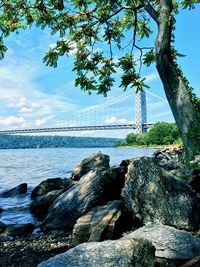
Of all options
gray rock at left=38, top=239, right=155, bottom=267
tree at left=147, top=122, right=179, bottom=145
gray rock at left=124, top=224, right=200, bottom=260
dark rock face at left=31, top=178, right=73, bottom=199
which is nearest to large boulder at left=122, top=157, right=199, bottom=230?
gray rock at left=124, top=224, right=200, bottom=260

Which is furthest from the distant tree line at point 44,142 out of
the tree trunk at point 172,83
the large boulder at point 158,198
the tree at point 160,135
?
the tree trunk at point 172,83

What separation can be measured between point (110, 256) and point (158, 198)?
3121 millimetres

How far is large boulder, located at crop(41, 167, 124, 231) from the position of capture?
874cm

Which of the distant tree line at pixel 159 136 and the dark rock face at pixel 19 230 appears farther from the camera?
the distant tree line at pixel 159 136

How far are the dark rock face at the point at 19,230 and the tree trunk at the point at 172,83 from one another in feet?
15.1

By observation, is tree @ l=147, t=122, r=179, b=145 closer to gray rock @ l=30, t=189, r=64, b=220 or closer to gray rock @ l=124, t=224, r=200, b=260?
gray rock @ l=30, t=189, r=64, b=220

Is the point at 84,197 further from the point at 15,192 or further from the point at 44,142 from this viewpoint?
the point at 44,142

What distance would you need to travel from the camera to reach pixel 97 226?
7.05 m

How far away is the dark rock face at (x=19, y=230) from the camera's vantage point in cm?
885

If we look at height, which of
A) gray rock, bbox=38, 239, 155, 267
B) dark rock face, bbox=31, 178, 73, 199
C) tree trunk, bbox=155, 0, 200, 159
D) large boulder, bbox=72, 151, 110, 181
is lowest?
dark rock face, bbox=31, 178, 73, 199

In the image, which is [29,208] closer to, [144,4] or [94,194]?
[94,194]

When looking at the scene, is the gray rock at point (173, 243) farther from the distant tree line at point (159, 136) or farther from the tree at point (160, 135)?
the tree at point (160, 135)

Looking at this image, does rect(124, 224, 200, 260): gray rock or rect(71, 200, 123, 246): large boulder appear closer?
rect(124, 224, 200, 260): gray rock

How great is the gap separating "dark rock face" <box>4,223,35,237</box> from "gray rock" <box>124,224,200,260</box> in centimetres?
407
